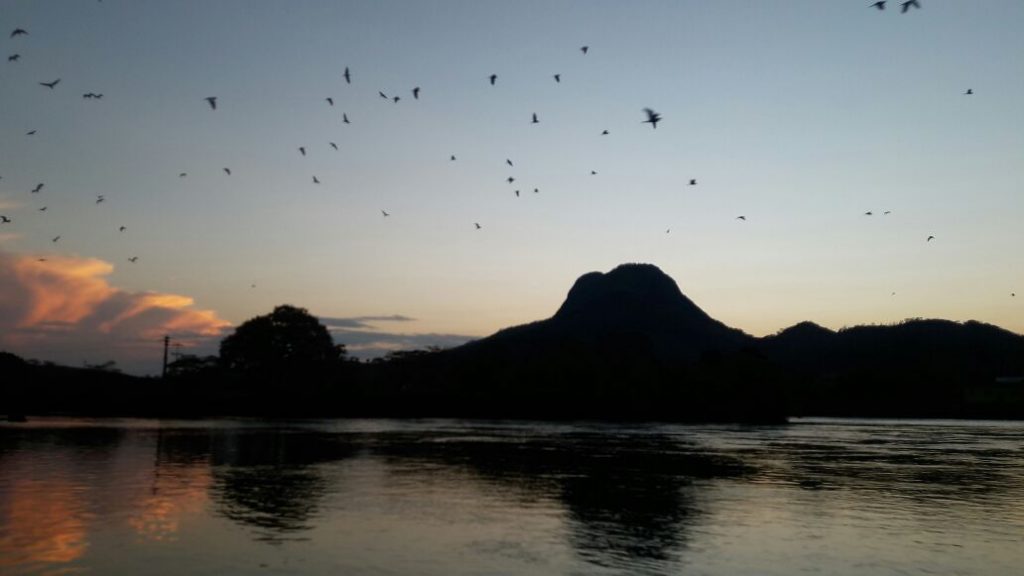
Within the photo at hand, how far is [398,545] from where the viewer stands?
25.1 metres

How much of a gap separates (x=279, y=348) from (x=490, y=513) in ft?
439

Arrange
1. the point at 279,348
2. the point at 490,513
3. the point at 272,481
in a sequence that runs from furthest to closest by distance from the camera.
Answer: the point at 279,348
the point at 272,481
the point at 490,513

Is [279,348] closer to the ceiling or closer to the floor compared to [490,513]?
closer to the ceiling

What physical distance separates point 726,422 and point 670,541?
126051 millimetres

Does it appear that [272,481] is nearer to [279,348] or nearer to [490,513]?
[490,513]

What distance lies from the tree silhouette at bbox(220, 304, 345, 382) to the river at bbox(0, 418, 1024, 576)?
98634 millimetres

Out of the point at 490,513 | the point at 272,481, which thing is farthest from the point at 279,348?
the point at 490,513

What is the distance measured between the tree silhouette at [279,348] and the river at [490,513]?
98634 millimetres

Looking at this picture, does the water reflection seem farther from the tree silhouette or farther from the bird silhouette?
the tree silhouette

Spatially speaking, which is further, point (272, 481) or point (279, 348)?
point (279, 348)

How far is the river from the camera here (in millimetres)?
22922

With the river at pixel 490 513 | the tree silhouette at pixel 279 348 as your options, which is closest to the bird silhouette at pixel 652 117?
the river at pixel 490 513

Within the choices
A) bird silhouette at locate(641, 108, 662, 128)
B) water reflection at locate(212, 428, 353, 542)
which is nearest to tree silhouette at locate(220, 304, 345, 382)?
water reflection at locate(212, 428, 353, 542)

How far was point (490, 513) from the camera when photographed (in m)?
31.2
